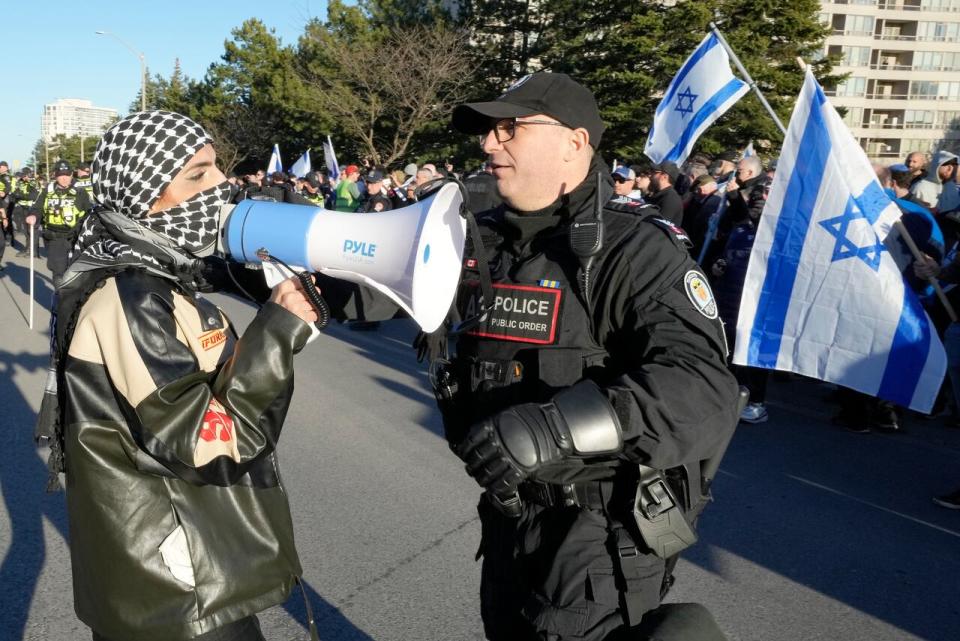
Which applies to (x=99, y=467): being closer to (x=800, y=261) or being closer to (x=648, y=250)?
(x=648, y=250)

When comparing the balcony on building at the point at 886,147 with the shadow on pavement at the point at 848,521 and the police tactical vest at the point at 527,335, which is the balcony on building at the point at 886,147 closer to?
the shadow on pavement at the point at 848,521

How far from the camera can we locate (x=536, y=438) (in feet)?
4.96

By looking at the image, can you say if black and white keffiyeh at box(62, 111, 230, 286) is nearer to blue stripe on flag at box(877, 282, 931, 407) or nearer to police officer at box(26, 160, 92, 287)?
blue stripe on flag at box(877, 282, 931, 407)

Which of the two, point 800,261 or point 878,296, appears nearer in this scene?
point 878,296

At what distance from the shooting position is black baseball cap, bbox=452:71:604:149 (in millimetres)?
1955

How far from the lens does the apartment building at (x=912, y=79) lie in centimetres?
6488

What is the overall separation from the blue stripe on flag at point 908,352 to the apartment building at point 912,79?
68.7 m

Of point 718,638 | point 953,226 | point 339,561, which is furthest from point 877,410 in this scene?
point 718,638

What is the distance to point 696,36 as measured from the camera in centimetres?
2992

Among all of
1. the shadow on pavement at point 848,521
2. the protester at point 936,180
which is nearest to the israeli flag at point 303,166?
the protester at point 936,180

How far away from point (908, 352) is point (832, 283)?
0.54 metres

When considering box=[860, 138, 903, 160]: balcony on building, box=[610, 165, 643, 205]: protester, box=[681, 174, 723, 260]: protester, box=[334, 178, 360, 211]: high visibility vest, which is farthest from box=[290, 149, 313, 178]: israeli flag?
box=[860, 138, 903, 160]: balcony on building

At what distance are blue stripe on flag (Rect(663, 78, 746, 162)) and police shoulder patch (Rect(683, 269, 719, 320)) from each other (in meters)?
5.48

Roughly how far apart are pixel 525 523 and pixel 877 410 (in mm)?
5031
